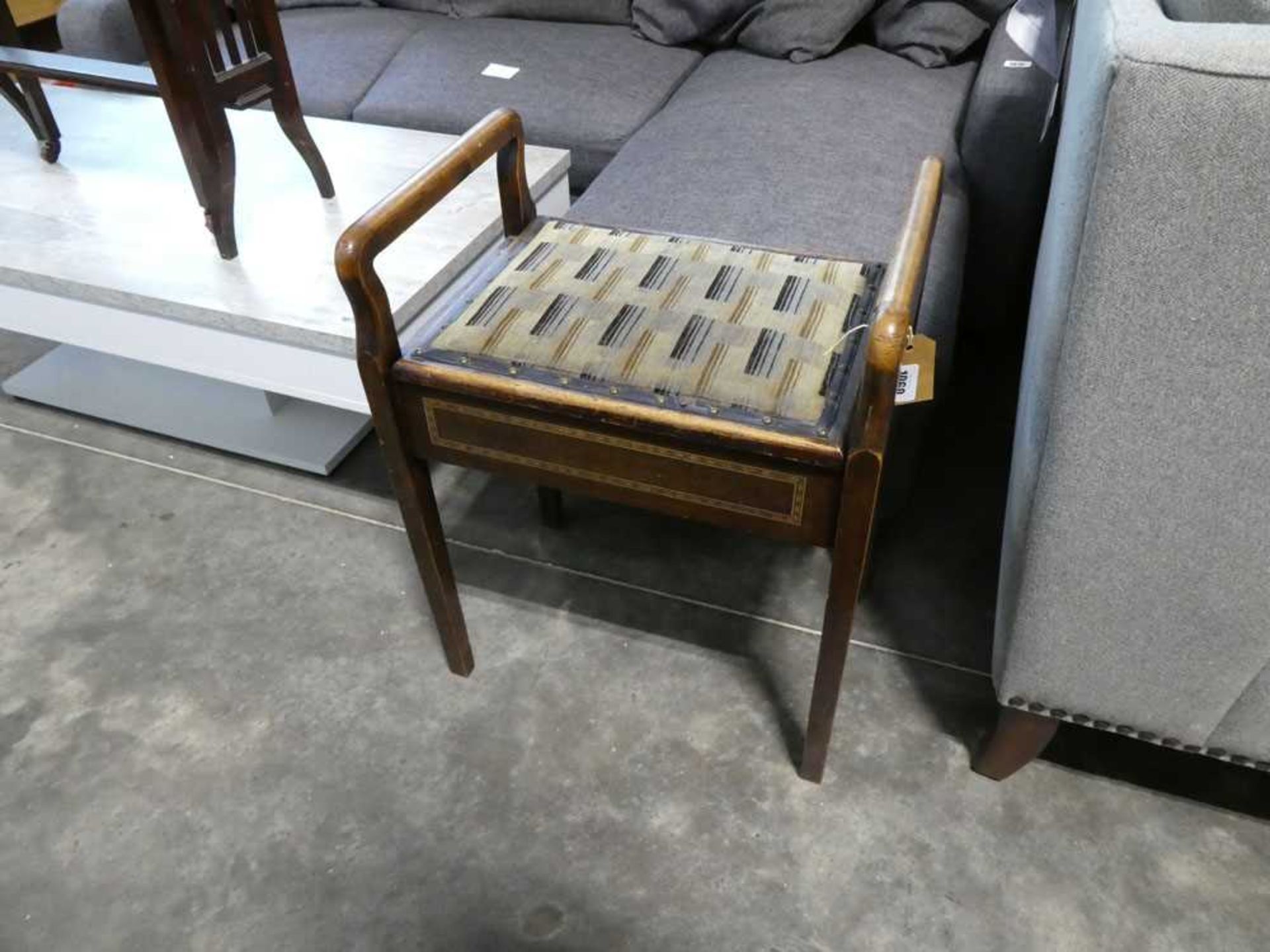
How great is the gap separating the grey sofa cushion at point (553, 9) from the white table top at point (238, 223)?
1.80 feet

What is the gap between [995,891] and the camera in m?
0.96

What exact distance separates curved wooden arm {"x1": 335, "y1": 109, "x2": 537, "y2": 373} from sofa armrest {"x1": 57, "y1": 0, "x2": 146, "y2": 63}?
138 centimetres

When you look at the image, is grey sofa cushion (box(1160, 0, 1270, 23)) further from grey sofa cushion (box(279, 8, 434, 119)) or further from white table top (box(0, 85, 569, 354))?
grey sofa cushion (box(279, 8, 434, 119))

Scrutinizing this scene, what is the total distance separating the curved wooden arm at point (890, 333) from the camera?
0.68 meters

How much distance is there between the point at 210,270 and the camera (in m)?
1.30

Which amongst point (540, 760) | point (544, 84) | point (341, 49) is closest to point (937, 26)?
point (544, 84)

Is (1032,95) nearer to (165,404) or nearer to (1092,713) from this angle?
(1092,713)

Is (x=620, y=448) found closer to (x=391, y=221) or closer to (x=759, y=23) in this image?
(x=391, y=221)

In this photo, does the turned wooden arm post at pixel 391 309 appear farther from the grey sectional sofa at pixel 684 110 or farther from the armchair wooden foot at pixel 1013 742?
the armchair wooden foot at pixel 1013 742

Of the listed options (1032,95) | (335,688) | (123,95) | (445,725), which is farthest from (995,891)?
(123,95)

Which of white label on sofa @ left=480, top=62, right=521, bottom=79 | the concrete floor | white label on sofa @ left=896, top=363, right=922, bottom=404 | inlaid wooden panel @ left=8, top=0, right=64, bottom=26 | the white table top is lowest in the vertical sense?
the concrete floor

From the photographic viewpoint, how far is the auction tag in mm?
873

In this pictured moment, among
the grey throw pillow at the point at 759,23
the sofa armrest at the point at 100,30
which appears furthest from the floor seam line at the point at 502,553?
the grey throw pillow at the point at 759,23

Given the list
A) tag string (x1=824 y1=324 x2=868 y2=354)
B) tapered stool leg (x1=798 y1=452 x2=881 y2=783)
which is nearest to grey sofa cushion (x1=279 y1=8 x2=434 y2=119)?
tag string (x1=824 y1=324 x2=868 y2=354)
